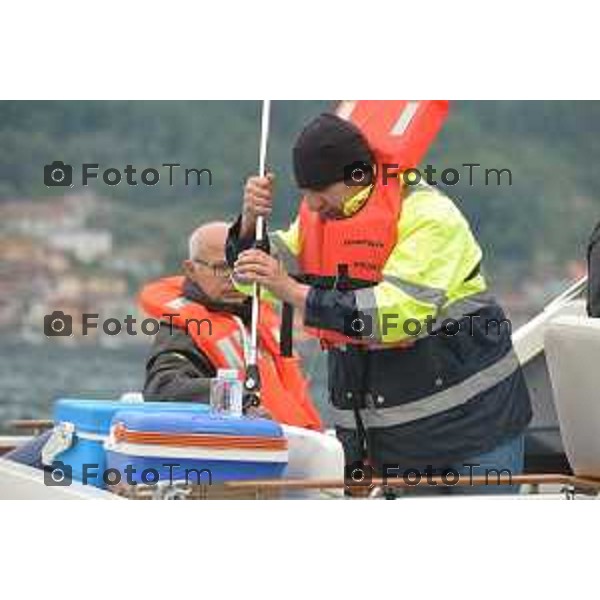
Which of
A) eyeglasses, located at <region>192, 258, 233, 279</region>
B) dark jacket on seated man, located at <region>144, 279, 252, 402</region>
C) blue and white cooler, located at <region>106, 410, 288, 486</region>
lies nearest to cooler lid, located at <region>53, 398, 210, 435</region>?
blue and white cooler, located at <region>106, 410, 288, 486</region>

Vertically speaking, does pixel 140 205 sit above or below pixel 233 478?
above

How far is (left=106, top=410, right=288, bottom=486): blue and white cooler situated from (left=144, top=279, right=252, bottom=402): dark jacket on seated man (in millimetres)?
917

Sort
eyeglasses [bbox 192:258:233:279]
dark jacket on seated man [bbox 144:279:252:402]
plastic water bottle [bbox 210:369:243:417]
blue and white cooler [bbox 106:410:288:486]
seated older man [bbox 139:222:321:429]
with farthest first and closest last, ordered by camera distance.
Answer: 1. eyeglasses [bbox 192:258:233:279]
2. seated older man [bbox 139:222:321:429]
3. dark jacket on seated man [bbox 144:279:252:402]
4. plastic water bottle [bbox 210:369:243:417]
5. blue and white cooler [bbox 106:410:288:486]

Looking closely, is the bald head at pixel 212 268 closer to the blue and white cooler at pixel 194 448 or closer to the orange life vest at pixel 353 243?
the orange life vest at pixel 353 243

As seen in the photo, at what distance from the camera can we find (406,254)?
21.2 feet

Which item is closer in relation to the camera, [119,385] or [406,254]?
[406,254]

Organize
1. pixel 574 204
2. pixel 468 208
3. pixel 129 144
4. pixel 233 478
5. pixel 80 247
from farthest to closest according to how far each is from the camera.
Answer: pixel 574 204 → pixel 129 144 → pixel 80 247 → pixel 468 208 → pixel 233 478

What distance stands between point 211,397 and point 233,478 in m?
0.39

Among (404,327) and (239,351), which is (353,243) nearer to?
(404,327)

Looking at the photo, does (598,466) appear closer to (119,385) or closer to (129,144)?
(119,385)

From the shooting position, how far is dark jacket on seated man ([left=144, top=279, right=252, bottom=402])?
7168 mm

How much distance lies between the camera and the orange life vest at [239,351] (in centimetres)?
745

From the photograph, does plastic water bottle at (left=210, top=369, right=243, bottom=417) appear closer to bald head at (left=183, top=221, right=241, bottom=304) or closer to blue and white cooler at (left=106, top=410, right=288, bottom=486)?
blue and white cooler at (left=106, top=410, right=288, bottom=486)

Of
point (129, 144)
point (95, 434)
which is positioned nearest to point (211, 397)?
point (95, 434)
